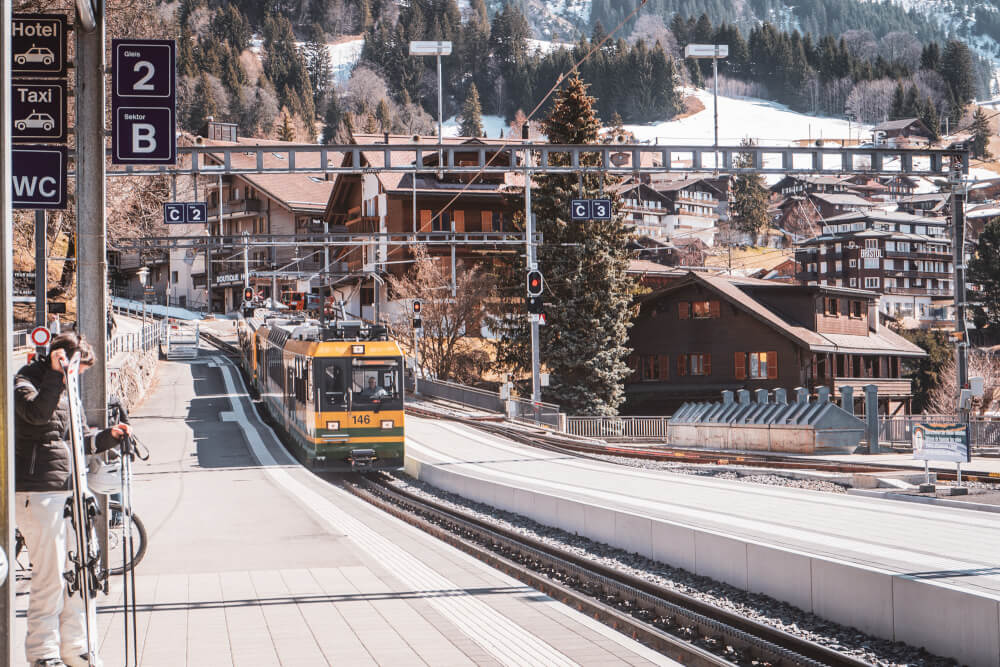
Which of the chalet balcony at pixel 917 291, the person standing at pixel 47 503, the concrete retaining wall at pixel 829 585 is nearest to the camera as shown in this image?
the person standing at pixel 47 503

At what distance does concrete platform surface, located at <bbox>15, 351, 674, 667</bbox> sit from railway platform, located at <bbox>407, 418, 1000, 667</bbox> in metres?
2.30

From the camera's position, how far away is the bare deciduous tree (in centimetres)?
5484

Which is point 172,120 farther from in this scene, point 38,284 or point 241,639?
point 38,284

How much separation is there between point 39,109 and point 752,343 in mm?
47313

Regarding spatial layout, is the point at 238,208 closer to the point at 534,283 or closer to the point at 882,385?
the point at 882,385

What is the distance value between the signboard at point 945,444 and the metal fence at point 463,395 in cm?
2334

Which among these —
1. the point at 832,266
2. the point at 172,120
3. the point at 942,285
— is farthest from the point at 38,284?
the point at 942,285

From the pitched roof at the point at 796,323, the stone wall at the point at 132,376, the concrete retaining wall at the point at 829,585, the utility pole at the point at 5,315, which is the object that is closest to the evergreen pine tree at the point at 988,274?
the pitched roof at the point at 796,323

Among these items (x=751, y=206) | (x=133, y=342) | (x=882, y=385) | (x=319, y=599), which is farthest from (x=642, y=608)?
(x=751, y=206)

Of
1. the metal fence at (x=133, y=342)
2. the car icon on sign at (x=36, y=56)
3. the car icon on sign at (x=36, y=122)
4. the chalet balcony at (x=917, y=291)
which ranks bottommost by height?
the metal fence at (x=133, y=342)

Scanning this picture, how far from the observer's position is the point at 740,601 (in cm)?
1064

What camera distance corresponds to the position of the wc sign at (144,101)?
34.5ft

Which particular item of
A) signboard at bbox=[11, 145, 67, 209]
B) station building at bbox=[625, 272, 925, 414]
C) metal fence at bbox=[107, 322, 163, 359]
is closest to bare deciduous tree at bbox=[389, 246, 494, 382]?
station building at bbox=[625, 272, 925, 414]

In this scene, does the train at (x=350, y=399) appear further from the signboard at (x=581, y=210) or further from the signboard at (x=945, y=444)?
the signboard at (x=945, y=444)
